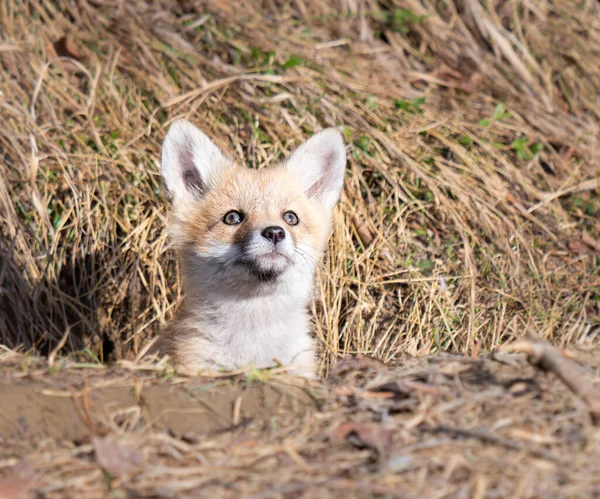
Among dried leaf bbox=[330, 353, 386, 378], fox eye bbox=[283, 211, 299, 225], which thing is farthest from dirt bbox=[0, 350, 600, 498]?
fox eye bbox=[283, 211, 299, 225]

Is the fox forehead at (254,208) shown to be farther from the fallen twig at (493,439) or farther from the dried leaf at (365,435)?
the fallen twig at (493,439)

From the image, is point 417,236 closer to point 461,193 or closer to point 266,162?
point 461,193

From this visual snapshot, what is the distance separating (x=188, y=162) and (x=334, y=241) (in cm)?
121

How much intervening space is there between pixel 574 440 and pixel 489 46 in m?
5.19

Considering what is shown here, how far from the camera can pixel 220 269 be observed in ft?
13.3

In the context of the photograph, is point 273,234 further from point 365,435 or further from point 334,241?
point 365,435

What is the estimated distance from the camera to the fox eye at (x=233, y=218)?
4191 mm

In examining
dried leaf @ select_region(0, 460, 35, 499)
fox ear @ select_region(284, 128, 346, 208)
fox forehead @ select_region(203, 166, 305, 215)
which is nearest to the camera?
dried leaf @ select_region(0, 460, 35, 499)

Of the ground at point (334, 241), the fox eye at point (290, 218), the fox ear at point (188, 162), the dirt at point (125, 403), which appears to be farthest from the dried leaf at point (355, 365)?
the fox ear at point (188, 162)

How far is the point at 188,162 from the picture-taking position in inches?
178

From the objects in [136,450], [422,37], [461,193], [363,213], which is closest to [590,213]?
[461,193]

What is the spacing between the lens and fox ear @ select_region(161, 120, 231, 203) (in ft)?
14.0

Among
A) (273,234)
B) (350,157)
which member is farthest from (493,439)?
(350,157)

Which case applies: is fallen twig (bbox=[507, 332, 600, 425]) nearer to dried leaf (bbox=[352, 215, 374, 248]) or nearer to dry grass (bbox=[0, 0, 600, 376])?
dry grass (bbox=[0, 0, 600, 376])
